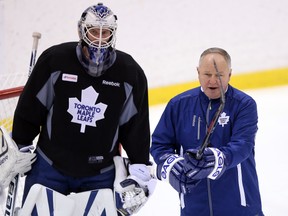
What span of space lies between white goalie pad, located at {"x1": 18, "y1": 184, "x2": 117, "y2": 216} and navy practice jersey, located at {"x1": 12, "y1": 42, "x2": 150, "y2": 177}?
82mm

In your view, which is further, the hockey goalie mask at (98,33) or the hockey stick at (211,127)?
the hockey goalie mask at (98,33)

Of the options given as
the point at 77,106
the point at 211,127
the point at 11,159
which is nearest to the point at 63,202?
the point at 11,159

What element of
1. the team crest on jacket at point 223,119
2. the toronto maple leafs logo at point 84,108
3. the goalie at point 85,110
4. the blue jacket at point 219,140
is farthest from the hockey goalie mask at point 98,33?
the team crest on jacket at point 223,119

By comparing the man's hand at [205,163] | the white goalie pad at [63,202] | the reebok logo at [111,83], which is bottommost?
the white goalie pad at [63,202]

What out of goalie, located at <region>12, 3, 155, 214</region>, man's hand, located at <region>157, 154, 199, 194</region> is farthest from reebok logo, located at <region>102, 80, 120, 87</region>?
man's hand, located at <region>157, 154, 199, 194</region>

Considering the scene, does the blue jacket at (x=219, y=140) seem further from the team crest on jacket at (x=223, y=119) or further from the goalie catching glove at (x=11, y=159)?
the goalie catching glove at (x=11, y=159)

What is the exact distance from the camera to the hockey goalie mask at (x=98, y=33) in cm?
205

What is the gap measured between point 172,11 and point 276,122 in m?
1.36

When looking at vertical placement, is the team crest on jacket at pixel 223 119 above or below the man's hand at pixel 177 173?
above

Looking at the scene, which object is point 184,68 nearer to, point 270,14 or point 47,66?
point 270,14

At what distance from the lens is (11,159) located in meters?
2.05

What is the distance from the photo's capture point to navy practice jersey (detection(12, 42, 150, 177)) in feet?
6.88

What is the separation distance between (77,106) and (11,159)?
0.92 feet

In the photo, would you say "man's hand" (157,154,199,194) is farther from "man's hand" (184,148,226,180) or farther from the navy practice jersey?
the navy practice jersey
